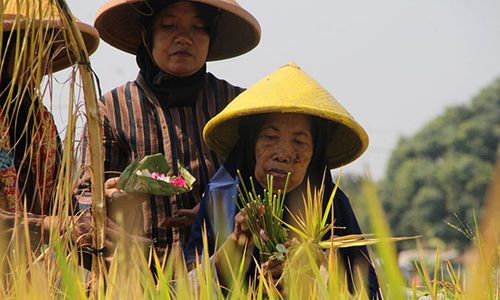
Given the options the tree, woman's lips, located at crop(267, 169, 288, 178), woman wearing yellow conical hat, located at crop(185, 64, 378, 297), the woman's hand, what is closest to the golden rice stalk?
the woman's hand

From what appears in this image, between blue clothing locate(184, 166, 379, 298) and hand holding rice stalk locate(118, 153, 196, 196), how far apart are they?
0.35 ft

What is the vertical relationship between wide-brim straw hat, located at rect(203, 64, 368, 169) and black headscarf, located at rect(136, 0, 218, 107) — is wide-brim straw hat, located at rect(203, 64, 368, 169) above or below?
below

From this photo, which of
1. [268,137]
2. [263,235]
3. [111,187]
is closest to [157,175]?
[111,187]

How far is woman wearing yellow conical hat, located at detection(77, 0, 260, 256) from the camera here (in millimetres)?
3502

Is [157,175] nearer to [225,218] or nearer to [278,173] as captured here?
[225,218]

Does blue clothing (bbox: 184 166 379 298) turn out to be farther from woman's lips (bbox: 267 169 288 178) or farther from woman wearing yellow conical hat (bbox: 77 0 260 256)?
woman wearing yellow conical hat (bbox: 77 0 260 256)

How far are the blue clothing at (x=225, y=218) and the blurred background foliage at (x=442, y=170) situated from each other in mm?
34153

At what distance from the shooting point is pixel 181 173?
3.42 metres

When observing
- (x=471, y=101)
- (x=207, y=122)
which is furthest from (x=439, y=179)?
(x=207, y=122)

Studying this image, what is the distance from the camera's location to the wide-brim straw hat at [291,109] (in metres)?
3.18

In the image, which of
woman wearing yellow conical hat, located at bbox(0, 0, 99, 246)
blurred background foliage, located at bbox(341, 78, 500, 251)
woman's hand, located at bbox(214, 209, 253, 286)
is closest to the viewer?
woman's hand, located at bbox(214, 209, 253, 286)

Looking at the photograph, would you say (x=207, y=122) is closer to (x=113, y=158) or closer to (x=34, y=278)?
(x=113, y=158)

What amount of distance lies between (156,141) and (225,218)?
0.54m

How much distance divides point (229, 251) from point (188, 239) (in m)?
0.65
